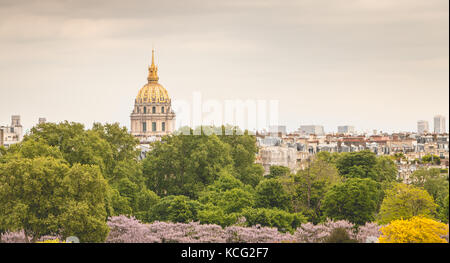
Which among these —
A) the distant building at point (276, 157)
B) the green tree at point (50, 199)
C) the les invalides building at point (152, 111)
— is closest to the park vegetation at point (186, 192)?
→ the green tree at point (50, 199)

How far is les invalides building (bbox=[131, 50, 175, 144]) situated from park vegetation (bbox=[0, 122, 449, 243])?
108376 millimetres

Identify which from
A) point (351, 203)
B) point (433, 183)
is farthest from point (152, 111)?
point (351, 203)

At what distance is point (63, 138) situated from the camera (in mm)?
37031

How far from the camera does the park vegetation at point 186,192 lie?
82.1 ft

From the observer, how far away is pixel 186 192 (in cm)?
4056

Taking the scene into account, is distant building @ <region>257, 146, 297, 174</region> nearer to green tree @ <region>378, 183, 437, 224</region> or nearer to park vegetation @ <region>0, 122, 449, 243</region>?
park vegetation @ <region>0, 122, 449, 243</region>

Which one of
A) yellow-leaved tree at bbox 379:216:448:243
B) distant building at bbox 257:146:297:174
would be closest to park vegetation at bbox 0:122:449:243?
yellow-leaved tree at bbox 379:216:448:243

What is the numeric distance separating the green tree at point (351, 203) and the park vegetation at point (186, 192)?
0.05 meters

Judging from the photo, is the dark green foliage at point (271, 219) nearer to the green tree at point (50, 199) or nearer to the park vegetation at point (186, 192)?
the park vegetation at point (186, 192)

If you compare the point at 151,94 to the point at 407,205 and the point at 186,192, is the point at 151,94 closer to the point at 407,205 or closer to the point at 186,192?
the point at 186,192

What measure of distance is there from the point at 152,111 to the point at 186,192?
120 m

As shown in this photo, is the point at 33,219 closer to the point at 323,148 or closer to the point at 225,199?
the point at 225,199

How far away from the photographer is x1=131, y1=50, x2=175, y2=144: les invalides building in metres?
156
